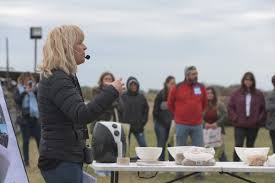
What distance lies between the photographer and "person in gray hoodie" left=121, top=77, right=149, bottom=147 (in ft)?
36.0

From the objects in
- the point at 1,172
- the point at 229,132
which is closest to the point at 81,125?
the point at 1,172

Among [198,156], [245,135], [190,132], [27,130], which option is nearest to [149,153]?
[198,156]

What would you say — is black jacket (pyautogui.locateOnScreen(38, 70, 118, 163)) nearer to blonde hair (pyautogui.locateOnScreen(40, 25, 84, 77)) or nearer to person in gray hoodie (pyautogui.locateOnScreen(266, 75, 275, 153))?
blonde hair (pyautogui.locateOnScreen(40, 25, 84, 77))

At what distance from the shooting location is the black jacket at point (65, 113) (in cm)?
360

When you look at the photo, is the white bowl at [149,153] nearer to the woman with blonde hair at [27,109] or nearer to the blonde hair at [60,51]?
the blonde hair at [60,51]

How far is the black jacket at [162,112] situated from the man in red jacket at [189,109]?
1321mm

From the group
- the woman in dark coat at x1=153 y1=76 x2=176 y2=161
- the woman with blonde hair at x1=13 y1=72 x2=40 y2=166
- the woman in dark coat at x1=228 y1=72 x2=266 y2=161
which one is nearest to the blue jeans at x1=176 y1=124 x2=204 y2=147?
the woman in dark coat at x1=228 y1=72 x2=266 y2=161

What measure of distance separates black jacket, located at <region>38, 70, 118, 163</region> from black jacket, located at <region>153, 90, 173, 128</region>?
739cm

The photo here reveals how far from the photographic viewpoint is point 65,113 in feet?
12.0

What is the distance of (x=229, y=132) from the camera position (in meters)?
21.7

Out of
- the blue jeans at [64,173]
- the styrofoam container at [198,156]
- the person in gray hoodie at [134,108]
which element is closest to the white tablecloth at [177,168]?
the styrofoam container at [198,156]

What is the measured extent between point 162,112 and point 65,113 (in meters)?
7.74

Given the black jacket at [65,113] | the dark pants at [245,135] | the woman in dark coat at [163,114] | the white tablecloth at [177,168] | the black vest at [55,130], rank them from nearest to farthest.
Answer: the black jacket at [65,113] → the black vest at [55,130] → the white tablecloth at [177,168] → the dark pants at [245,135] → the woman in dark coat at [163,114]

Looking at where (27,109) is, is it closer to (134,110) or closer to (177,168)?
(134,110)
